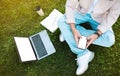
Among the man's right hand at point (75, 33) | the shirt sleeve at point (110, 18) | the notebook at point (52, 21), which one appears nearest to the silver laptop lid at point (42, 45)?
the notebook at point (52, 21)

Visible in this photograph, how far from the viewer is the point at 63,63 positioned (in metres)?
3.10

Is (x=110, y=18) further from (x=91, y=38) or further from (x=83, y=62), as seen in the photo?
(x=83, y=62)

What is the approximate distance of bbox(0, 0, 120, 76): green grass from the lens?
3057 mm

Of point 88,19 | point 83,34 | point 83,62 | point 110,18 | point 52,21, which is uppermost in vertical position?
point 110,18

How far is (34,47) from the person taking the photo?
3105 mm

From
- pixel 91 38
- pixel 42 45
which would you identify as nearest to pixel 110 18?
pixel 91 38

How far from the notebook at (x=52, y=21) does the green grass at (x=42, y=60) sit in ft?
0.20

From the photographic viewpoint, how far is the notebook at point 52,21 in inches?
131

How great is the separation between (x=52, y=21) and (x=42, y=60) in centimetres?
59

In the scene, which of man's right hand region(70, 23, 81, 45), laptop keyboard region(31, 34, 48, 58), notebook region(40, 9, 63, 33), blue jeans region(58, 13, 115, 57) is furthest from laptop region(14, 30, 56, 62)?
man's right hand region(70, 23, 81, 45)

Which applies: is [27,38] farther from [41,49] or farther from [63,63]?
[63,63]

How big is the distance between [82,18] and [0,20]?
122 centimetres

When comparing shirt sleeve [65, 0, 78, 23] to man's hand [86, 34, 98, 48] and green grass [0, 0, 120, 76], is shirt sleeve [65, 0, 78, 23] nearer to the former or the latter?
man's hand [86, 34, 98, 48]

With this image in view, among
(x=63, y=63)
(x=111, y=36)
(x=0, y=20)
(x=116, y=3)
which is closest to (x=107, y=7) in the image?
(x=116, y=3)
